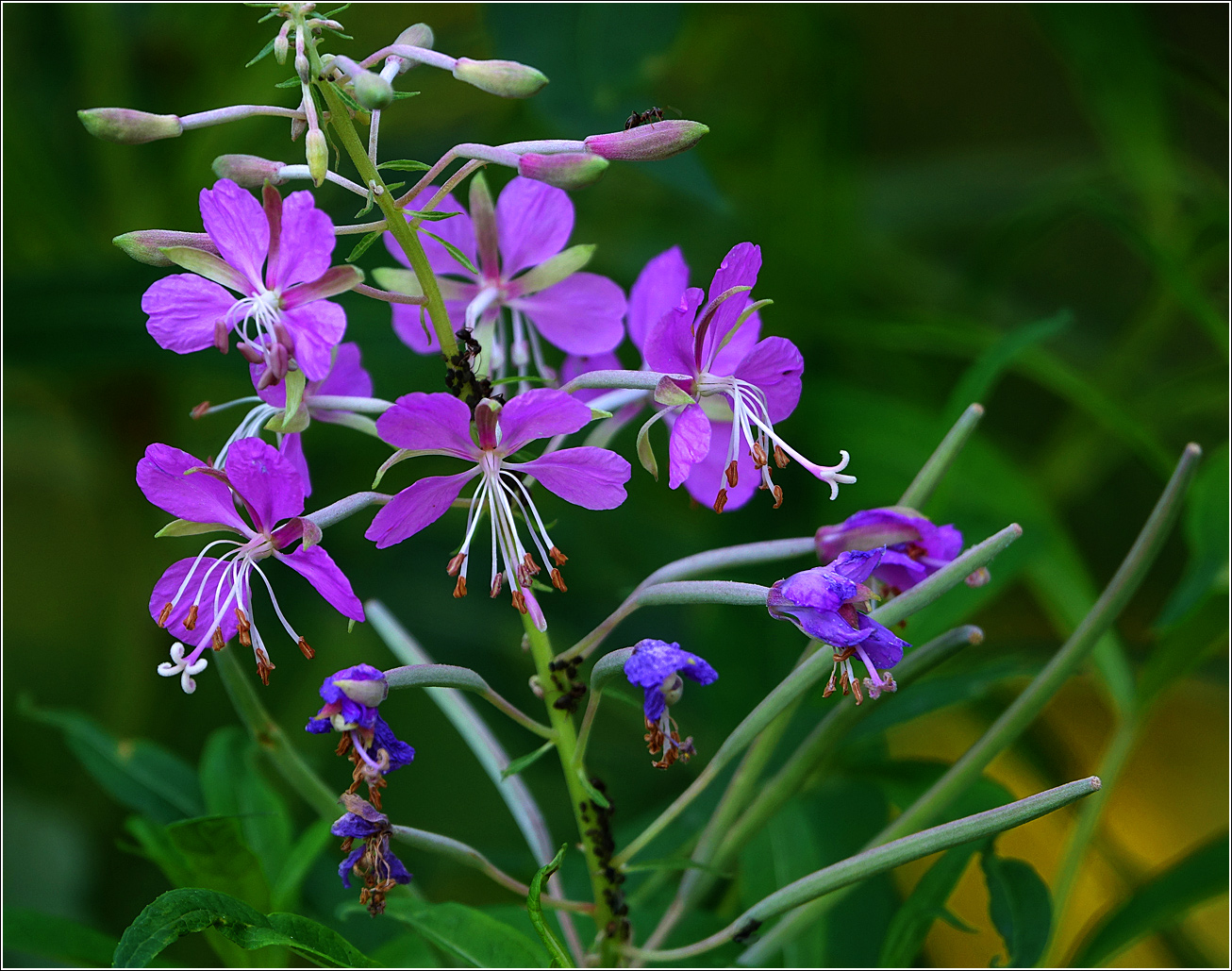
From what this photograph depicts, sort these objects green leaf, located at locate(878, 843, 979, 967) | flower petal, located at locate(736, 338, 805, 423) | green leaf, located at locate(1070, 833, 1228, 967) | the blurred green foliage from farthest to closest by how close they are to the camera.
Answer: the blurred green foliage, green leaf, located at locate(1070, 833, 1228, 967), green leaf, located at locate(878, 843, 979, 967), flower petal, located at locate(736, 338, 805, 423)

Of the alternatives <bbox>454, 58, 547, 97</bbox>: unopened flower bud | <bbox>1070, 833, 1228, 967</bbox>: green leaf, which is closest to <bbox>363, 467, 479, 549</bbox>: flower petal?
<bbox>454, 58, 547, 97</bbox>: unopened flower bud

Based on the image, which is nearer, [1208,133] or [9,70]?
[9,70]

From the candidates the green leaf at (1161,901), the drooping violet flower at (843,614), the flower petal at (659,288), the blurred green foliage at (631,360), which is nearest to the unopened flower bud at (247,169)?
the flower petal at (659,288)

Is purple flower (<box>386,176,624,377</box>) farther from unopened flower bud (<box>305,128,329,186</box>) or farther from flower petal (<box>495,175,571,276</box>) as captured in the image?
unopened flower bud (<box>305,128,329,186</box>)

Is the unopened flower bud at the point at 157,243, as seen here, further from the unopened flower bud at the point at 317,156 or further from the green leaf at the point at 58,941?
the green leaf at the point at 58,941

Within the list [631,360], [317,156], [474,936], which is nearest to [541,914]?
[474,936]

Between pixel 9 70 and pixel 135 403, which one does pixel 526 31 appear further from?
pixel 9 70

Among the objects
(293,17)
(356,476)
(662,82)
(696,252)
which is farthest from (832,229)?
(293,17)

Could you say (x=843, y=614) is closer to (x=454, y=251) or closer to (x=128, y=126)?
(x=454, y=251)
